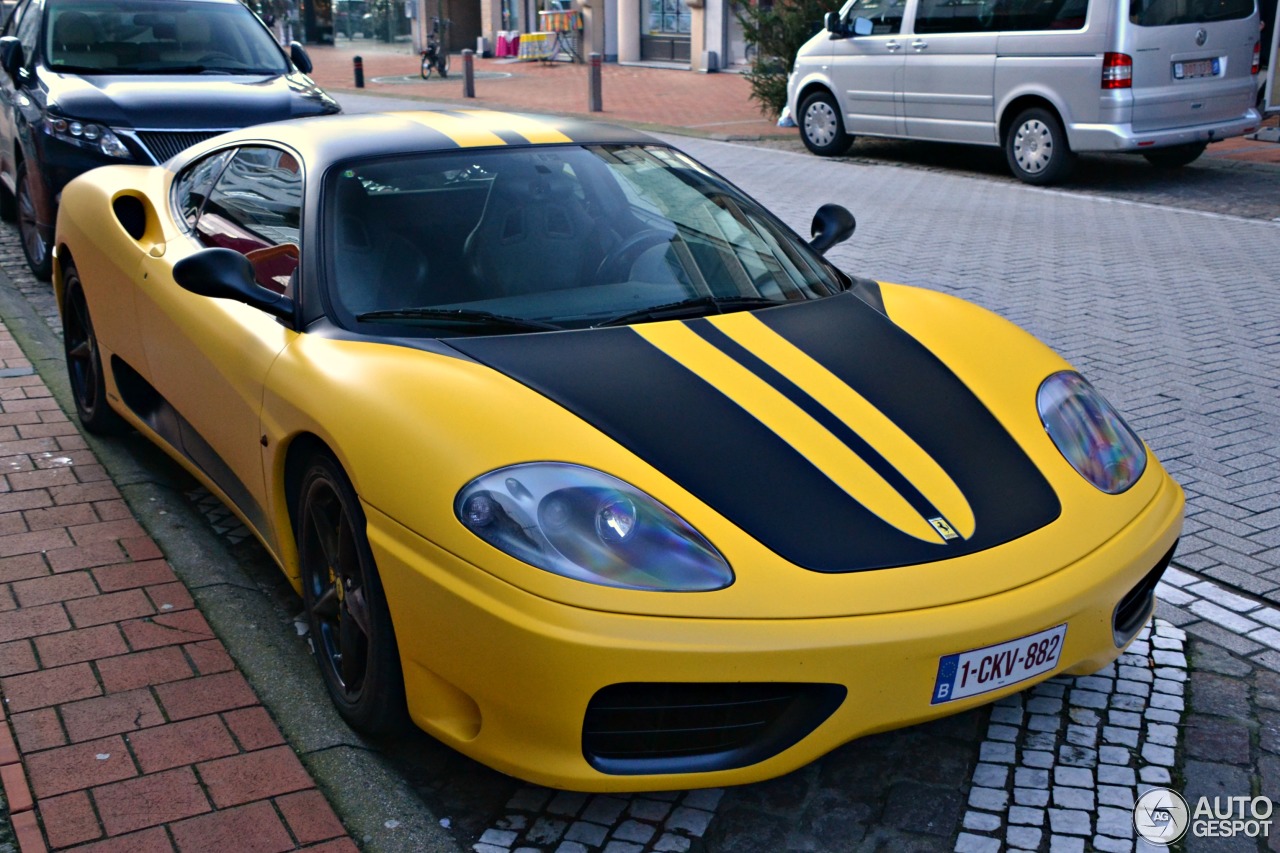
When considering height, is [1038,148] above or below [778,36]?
below

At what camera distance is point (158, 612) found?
3.69m

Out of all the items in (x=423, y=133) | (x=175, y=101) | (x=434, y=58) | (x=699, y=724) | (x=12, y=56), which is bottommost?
(x=699, y=724)

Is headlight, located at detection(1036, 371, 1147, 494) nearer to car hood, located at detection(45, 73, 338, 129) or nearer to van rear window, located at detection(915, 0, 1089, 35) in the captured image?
car hood, located at detection(45, 73, 338, 129)

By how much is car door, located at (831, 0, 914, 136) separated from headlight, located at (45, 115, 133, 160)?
311 inches

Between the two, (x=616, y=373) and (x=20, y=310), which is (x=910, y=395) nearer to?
(x=616, y=373)

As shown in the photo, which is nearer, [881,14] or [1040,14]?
[1040,14]

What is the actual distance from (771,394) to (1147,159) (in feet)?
37.2

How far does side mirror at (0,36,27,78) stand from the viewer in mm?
7891

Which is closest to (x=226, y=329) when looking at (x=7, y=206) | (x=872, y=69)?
(x=7, y=206)

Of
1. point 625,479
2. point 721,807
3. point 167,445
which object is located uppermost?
point 625,479

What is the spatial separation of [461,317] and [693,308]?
Result: 60 centimetres

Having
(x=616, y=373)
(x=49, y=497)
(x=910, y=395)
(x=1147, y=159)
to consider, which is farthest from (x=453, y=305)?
(x=1147, y=159)

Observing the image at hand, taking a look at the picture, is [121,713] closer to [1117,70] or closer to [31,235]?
[31,235]

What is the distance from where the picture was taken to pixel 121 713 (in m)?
3.16
